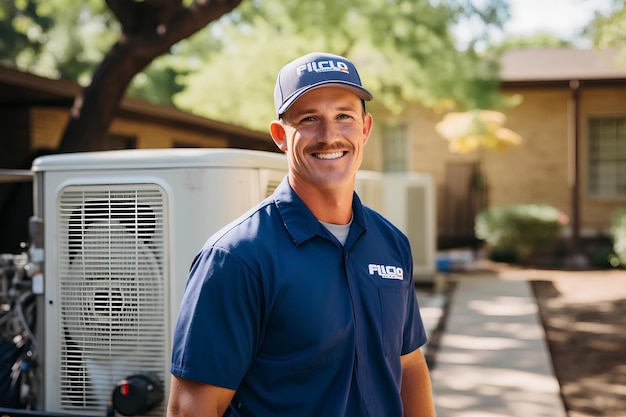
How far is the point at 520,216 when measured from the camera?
53.2 feet

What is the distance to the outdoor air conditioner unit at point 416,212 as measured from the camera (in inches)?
472

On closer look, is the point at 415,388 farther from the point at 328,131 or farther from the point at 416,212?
the point at 416,212

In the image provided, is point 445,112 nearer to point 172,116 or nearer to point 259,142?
point 259,142

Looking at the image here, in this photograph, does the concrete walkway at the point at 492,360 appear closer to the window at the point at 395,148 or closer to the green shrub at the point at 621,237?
the green shrub at the point at 621,237

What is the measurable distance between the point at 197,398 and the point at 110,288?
1568 mm

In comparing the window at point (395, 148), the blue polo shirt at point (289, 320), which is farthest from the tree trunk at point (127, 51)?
the window at point (395, 148)

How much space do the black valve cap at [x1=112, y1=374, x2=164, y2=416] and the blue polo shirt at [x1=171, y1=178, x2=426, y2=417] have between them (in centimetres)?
134

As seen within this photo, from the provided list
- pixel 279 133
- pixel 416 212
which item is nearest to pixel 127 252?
pixel 279 133

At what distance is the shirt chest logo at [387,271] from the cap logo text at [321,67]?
1.77 feet

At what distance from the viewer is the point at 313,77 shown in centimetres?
209

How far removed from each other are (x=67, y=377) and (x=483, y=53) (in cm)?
1186

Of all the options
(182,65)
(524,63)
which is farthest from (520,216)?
(182,65)

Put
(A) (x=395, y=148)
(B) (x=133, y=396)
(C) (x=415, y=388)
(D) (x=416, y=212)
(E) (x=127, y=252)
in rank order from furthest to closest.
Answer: (A) (x=395, y=148) < (D) (x=416, y=212) < (E) (x=127, y=252) < (B) (x=133, y=396) < (C) (x=415, y=388)

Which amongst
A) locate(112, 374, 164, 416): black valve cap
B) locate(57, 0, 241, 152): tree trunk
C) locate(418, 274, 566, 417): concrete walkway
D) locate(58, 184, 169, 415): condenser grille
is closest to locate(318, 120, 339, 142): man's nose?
locate(58, 184, 169, 415): condenser grille
